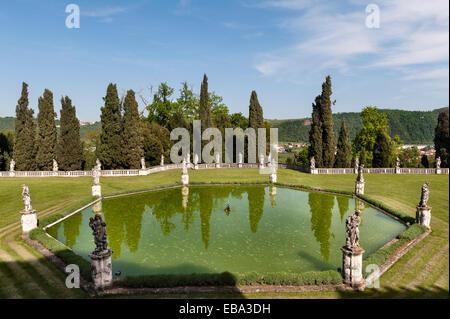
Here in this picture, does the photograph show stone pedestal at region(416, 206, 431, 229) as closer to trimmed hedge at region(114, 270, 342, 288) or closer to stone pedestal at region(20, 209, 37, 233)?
trimmed hedge at region(114, 270, 342, 288)

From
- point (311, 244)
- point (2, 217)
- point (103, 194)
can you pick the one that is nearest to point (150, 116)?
point (103, 194)

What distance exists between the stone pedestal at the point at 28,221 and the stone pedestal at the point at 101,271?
32.9 ft

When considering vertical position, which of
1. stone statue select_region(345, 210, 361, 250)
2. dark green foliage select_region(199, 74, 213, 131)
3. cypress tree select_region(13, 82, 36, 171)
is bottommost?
stone statue select_region(345, 210, 361, 250)

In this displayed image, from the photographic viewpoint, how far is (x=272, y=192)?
33875mm

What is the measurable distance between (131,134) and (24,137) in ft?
49.5

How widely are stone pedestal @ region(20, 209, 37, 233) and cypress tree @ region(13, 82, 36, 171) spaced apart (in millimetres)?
28580

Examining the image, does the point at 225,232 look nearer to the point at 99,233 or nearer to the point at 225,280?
the point at 225,280

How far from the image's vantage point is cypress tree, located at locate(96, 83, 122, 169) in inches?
1731

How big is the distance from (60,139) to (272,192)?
32.0 meters

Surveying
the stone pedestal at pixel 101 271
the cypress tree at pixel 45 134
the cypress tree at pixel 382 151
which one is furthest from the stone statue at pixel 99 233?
the cypress tree at pixel 382 151

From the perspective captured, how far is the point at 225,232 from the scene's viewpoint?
20.0 m

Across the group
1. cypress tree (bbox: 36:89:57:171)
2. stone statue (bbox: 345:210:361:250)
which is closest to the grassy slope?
stone statue (bbox: 345:210:361:250)

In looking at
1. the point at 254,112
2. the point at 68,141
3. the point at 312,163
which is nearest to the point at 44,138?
the point at 68,141

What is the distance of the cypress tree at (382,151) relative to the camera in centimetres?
4600
